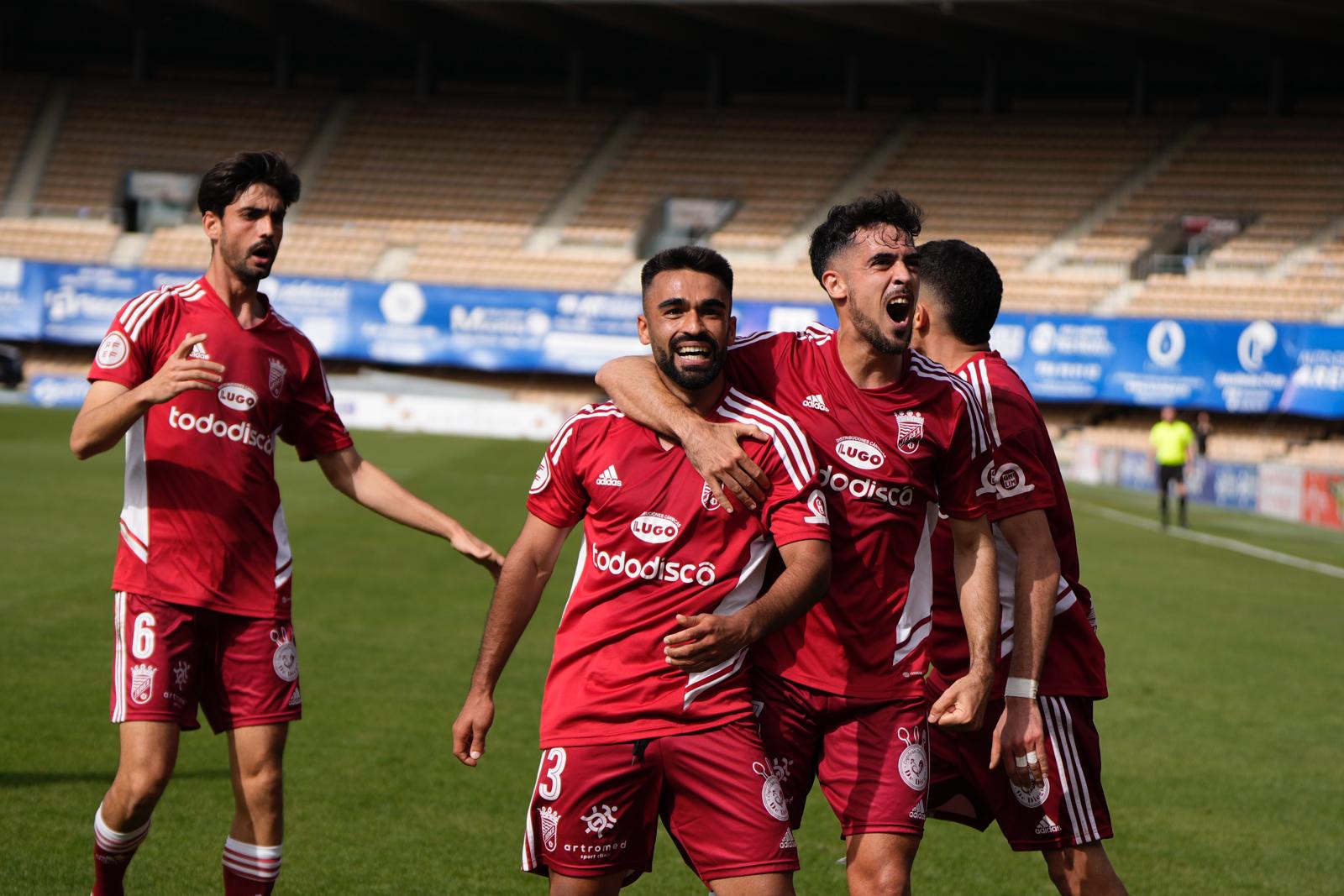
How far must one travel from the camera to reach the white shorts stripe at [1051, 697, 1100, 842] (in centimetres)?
435

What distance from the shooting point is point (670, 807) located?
3885mm

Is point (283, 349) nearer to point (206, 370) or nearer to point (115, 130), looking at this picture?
point (206, 370)

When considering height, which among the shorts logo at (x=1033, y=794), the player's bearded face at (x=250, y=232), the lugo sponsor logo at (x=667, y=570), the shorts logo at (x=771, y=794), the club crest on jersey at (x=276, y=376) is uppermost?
the player's bearded face at (x=250, y=232)

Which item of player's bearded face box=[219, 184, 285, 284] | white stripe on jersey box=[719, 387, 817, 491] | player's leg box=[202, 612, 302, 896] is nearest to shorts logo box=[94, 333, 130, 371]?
player's bearded face box=[219, 184, 285, 284]

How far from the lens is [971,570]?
4.20 meters

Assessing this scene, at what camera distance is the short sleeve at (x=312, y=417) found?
5.01m

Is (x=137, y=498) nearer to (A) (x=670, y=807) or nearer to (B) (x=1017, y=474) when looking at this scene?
(A) (x=670, y=807)

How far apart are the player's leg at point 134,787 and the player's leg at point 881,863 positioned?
6.85 ft

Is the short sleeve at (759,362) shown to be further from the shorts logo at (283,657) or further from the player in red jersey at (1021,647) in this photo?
the shorts logo at (283,657)

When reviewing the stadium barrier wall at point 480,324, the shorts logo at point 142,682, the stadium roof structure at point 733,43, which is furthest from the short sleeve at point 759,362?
the stadium roof structure at point 733,43

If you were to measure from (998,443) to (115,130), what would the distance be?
4415 cm

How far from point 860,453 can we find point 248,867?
2.29m

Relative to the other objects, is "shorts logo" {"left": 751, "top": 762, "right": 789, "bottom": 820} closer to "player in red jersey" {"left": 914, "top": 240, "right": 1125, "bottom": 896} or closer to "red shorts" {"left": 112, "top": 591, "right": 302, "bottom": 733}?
"player in red jersey" {"left": 914, "top": 240, "right": 1125, "bottom": 896}

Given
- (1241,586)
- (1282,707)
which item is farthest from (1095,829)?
(1241,586)
